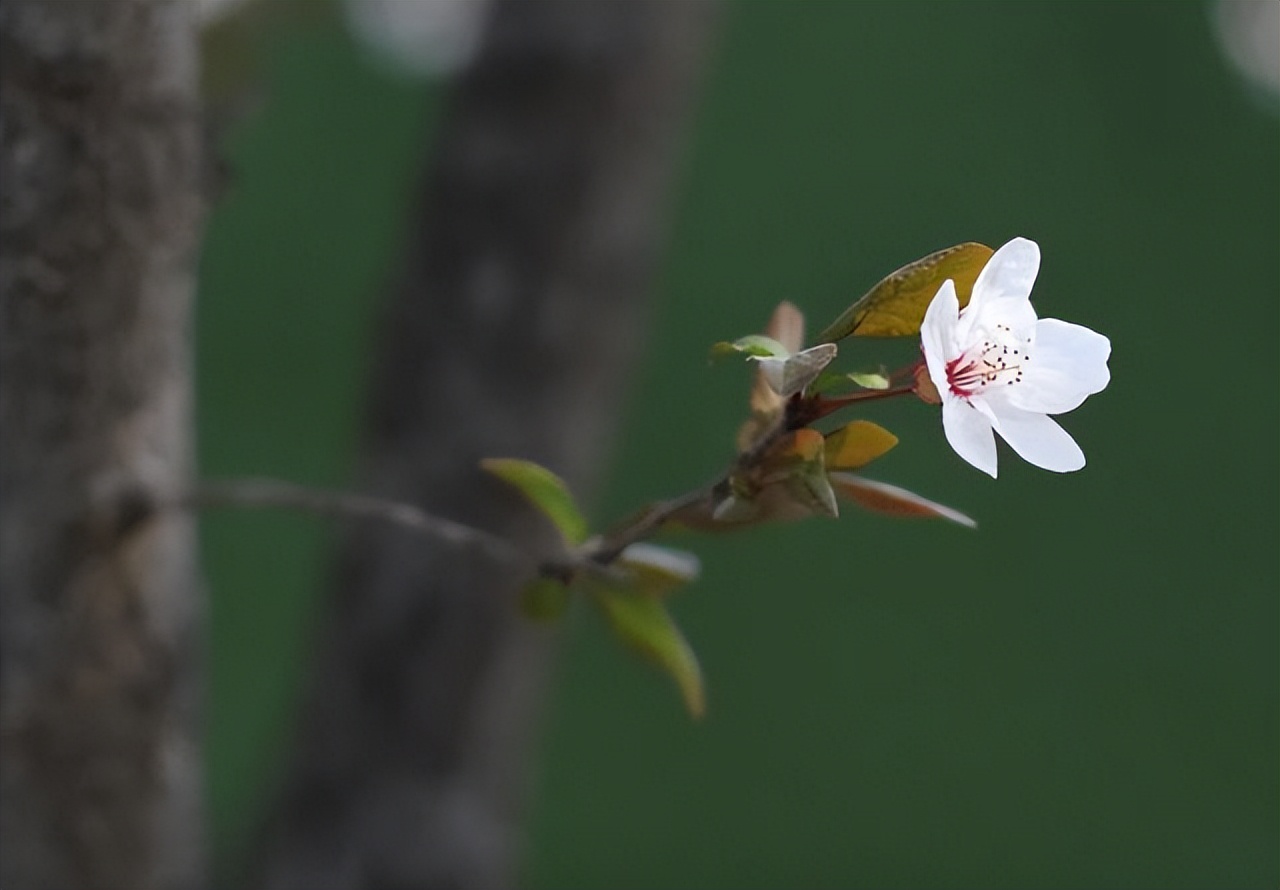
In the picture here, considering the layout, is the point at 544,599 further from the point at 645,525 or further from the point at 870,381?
the point at 870,381

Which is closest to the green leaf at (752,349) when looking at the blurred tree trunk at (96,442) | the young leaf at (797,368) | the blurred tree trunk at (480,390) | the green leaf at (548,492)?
the young leaf at (797,368)

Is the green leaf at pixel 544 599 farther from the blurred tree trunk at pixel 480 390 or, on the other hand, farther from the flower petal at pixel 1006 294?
the blurred tree trunk at pixel 480 390

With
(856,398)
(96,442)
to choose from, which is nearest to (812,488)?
(856,398)

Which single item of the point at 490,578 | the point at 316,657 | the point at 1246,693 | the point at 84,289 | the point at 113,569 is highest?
the point at 84,289

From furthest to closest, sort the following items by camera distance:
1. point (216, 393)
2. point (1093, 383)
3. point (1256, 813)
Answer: point (216, 393) < point (1256, 813) < point (1093, 383)

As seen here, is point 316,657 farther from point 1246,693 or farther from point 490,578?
point 1246,693

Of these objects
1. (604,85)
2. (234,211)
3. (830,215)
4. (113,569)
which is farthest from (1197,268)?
(113,569)

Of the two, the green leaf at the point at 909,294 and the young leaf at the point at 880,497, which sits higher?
the green leaf at the point at 909,294
